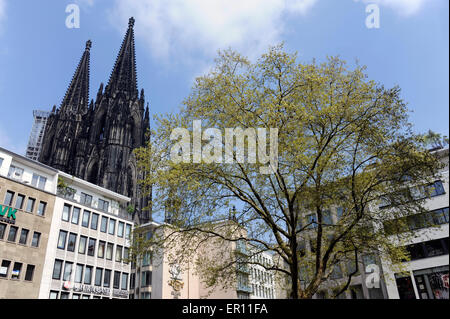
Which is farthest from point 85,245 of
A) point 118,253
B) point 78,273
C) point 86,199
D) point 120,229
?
Answer: point 86,199

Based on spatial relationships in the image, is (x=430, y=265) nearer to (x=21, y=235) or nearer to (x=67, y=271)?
(x=67, y=271)

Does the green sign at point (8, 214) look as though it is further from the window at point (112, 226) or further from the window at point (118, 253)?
the window at point (118, 253)

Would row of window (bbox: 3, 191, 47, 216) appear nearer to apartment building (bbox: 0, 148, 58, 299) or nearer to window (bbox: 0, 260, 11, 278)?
apartment building (bbox: 0, 148, 58, 299)

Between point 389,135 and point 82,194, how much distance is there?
4483 cm

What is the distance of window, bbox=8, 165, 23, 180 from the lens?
41.0 meters

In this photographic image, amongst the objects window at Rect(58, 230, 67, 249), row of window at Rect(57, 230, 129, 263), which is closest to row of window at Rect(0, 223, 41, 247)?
window at Rect(58, 230, 67, 249)

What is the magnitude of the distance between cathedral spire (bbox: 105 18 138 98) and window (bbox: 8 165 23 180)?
7836cm

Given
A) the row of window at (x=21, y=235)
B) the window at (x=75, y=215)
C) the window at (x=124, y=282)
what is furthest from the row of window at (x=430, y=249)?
the row of window at (x=21, y=235)

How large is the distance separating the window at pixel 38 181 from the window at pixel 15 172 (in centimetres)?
167

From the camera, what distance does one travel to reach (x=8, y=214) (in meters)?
37.5
